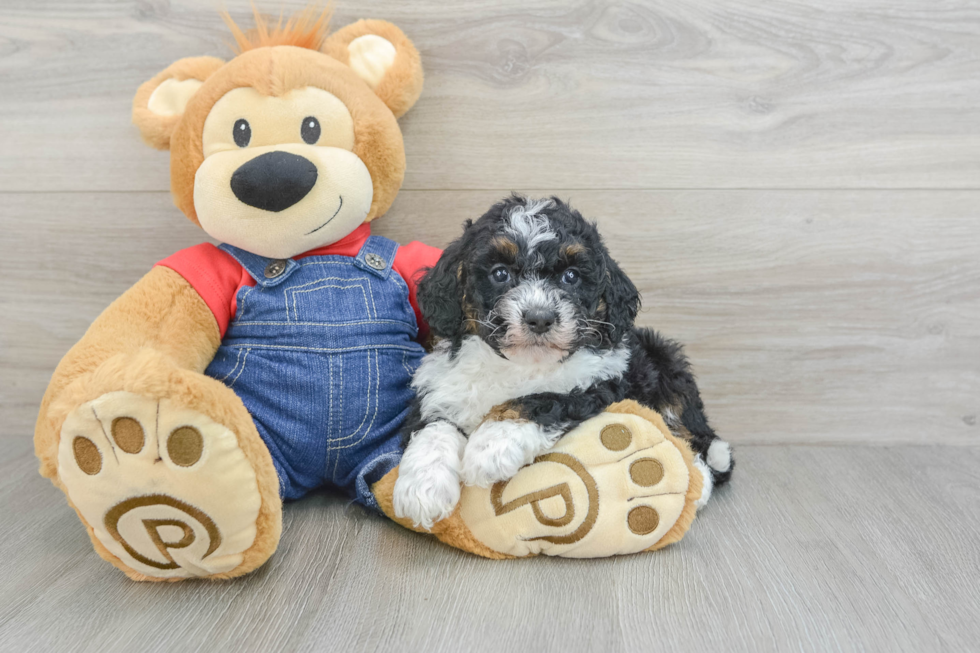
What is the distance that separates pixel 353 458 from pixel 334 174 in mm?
662

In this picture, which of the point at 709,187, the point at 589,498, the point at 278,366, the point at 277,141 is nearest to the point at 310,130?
the point at 277,141

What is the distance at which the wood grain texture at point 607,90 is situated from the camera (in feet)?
6.25

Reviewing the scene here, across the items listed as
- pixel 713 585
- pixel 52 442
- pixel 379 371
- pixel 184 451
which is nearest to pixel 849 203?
pixel 713 585

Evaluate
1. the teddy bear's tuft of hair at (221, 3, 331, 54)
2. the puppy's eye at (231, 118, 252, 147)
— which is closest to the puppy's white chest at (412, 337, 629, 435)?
the puppy's eye at (231, 118, 252, 147)

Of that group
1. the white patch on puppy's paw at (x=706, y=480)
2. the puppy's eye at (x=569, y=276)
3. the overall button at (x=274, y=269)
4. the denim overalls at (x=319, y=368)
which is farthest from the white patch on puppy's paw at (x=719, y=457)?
the overall button at (x=274, y=269)

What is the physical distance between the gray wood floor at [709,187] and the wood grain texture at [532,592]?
80 millimetres

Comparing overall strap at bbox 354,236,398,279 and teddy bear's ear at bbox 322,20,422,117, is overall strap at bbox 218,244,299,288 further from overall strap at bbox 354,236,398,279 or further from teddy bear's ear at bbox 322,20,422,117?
teddy bear's ear at bbox 322,20,422,117

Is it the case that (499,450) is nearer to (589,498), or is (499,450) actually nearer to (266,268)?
(589,498)

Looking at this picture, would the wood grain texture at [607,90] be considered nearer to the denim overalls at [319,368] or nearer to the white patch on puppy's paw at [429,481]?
the denim overalls at [319,368]

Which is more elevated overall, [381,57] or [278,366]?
[381,57]

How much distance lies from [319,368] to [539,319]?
1.84ft

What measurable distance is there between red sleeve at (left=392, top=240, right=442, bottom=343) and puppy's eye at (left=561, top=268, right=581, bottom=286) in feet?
1.39

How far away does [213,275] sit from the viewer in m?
1.60

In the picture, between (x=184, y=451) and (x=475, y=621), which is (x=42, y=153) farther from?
(x=475, y=621)
